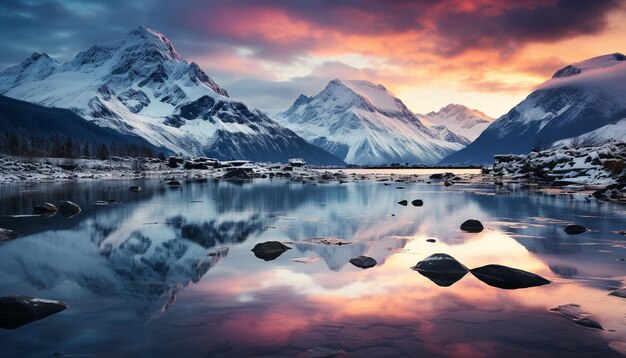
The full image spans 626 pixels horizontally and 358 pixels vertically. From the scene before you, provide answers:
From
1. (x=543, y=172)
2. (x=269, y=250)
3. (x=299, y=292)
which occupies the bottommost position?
(x=299, y=292)

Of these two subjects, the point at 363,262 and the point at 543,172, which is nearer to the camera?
the point at 363,262

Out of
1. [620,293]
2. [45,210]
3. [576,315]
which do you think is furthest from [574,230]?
[45,210]

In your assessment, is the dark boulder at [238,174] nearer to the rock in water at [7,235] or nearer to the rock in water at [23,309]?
the rock in water at [7,235]

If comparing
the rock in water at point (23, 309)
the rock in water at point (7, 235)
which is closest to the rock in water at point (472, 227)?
the rock in water at point (23, 309)

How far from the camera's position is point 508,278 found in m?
23.5

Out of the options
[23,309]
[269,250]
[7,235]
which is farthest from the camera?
[7,235]

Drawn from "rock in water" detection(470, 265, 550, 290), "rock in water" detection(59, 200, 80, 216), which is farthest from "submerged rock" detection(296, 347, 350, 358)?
"rock in water" detection(59, 200, 80, 216)

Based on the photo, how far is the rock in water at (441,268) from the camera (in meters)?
24.4

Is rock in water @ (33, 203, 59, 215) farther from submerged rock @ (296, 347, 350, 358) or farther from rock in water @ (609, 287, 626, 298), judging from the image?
rock in water @ (609, 287, 626, 298)

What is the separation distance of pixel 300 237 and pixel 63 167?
15304 centimetres

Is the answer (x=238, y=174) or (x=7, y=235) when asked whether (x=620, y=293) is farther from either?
(x=238, y=174)

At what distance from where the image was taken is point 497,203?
226 feet

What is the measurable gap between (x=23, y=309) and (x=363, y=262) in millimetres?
16022

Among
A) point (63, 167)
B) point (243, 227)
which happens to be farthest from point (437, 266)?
point (63, 167)
